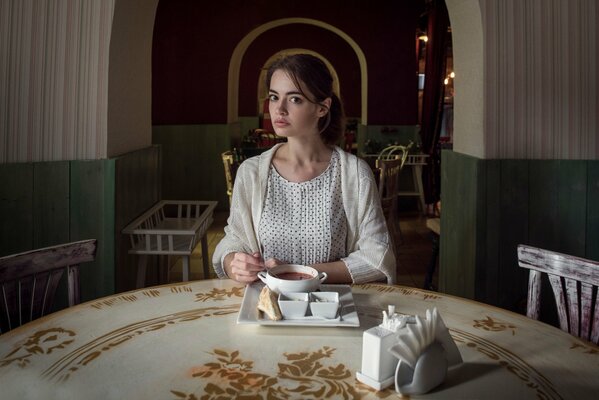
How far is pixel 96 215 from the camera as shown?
120 inches

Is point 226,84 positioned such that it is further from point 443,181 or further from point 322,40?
point 322,40

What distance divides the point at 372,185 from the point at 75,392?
130 cm

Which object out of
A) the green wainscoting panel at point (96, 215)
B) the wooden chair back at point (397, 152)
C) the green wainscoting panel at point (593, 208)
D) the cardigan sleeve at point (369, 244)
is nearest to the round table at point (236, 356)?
Result: the cardigan sleeve at point (369, 244)

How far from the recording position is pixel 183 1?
8242 millimetres

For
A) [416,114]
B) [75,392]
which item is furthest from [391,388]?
[416,114]

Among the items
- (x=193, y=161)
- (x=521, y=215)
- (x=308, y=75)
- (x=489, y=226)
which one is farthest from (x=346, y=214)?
(x=193, y=161)

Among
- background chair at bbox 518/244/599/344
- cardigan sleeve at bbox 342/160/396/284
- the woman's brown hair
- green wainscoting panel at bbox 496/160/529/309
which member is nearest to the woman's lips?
the woman's brown hair

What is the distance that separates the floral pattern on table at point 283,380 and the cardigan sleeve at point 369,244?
0.74m

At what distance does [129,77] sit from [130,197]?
2.24 ft

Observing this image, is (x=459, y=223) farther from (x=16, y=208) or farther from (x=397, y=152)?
(x=397, y=152)

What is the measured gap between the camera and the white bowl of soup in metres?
1.50

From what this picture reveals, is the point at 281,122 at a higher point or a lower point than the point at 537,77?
lower

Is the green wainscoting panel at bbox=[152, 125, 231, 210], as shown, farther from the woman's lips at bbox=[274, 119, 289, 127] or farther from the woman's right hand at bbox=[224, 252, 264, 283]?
the woman's right hand at bbox=[224, 252, 264, 283]

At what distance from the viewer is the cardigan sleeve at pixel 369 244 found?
1.99 meters
